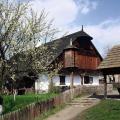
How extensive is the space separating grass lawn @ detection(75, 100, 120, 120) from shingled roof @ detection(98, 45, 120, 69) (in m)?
3.14

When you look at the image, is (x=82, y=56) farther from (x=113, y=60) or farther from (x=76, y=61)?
(x=113, y=60)

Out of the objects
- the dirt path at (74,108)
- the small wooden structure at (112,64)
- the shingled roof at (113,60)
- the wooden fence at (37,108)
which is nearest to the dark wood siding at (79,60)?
the wooden fence at (37,108)

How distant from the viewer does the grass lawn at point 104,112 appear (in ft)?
77.3

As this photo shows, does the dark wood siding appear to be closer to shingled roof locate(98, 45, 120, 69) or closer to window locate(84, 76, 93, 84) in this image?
window locate(84, 76, 93, 84)

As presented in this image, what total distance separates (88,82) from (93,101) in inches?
783

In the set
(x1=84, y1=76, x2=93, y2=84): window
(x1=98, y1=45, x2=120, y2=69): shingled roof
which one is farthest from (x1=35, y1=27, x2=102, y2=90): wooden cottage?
(x1=98, y1=45, x2=120, y2=69): shingled roof

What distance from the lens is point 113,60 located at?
30.3 metres

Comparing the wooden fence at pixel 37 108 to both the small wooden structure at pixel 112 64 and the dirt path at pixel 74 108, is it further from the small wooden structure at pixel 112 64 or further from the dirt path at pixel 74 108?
the small wooden structure at pixel 112 64

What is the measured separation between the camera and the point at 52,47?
2567cm

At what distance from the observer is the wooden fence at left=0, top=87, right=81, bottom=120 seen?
22.7 metres

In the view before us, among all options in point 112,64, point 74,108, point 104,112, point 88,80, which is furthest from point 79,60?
point 104,112

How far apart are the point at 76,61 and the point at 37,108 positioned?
2093 cm

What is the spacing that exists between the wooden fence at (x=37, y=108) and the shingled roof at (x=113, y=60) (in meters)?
4.23

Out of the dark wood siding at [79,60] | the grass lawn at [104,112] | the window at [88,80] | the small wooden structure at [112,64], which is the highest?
the dark wood siding at [79,60]
